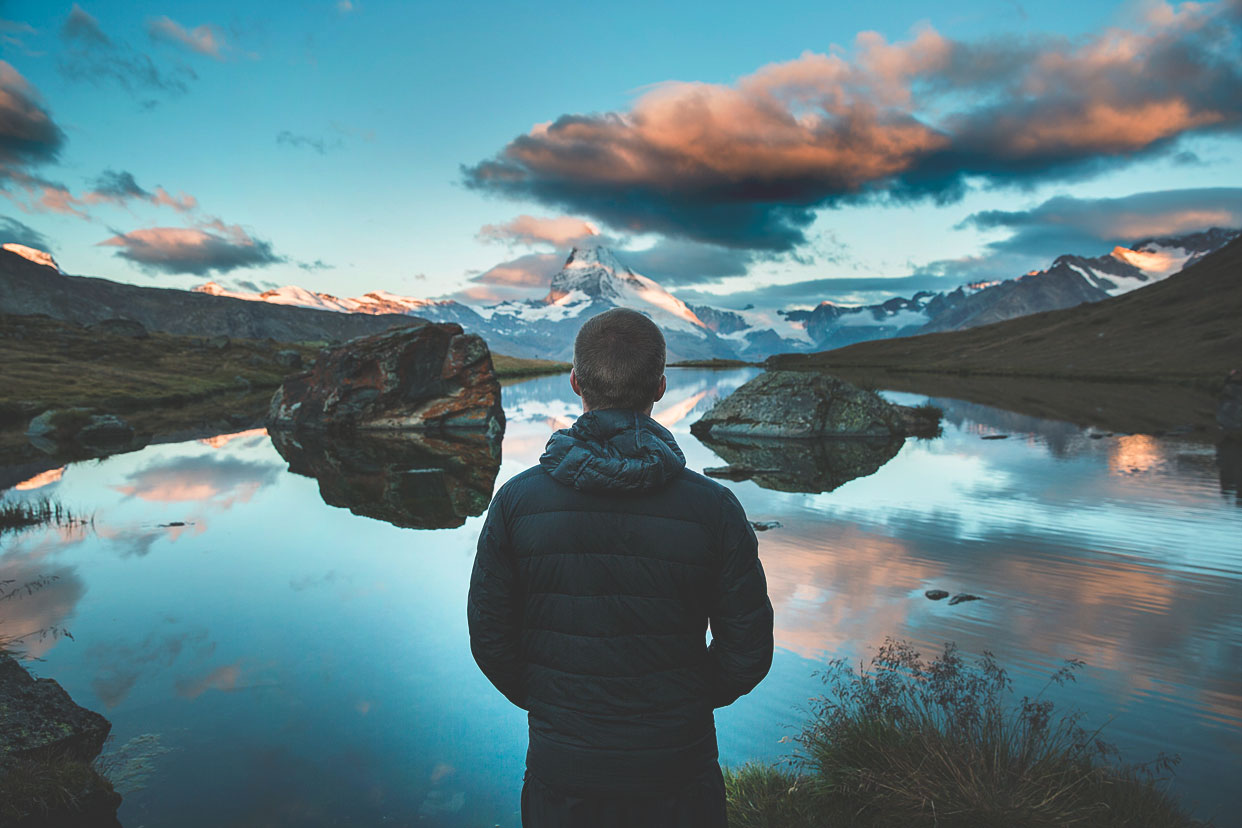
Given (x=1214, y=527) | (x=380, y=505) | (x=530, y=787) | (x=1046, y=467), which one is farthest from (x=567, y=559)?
(x=1046, y=467)

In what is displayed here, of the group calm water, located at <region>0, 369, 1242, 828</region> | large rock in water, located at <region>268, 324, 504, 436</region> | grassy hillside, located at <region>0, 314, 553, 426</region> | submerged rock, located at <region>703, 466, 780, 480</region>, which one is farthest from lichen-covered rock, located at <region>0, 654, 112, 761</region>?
grassy hillside, located at <region>0, 314, 553, 426</region>

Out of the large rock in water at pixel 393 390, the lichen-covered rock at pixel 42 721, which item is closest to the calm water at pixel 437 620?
the lichen-covered rock at pixel 42 721

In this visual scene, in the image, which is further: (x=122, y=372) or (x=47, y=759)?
(x=122, y=372)

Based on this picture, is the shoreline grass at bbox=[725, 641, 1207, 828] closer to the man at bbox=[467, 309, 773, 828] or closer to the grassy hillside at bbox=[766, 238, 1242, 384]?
the man at bbox=[467, 309, 773, 828]

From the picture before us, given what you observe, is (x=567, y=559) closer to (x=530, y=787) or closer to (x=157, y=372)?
(x=530, y=787)

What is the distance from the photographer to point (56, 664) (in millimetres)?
7879

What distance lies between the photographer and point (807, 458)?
76.5ft

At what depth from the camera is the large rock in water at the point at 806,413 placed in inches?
1153

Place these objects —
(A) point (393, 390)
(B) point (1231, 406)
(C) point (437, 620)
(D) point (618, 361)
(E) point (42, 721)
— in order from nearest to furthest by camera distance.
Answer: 1. (D) point (618, 361)
2. (E) point (42, 721)
3. (C) point (437, 620)
4. (B) point (1231, 406)
5. (A) point (393, 390)

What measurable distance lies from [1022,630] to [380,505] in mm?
13742

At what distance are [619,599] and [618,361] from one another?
1161 mm

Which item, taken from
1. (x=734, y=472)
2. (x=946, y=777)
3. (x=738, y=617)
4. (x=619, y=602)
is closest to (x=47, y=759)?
(x=619, y=602)

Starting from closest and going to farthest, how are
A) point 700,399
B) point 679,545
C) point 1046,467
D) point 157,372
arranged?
point 679,545, point 1046,467, point 700,399, point 157,372

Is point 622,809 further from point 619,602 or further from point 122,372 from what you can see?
point 122,372
